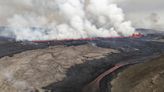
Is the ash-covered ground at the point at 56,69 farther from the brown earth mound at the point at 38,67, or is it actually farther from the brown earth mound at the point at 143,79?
the brown earth mound at the point at 143,79

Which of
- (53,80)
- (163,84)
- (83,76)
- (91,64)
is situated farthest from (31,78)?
(163,84)

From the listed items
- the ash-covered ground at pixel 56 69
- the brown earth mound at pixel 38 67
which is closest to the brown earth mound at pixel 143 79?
the ash-covered ground at pixel 56 69

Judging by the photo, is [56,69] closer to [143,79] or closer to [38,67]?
[38,67]

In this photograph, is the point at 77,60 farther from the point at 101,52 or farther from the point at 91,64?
the point at 101,52

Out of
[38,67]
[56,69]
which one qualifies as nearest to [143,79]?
[56,69]

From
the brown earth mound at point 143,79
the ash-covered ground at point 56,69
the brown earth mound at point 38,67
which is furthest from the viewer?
the brown earth mound at point 38,67

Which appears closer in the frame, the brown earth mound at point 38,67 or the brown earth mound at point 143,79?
the brown earth mound at point 143,79

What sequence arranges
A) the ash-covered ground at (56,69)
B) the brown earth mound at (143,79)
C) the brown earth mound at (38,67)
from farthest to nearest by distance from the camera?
the brown earth mound at (38,67) < the ash-covered ground at (56,69) < the brown earth mound at (143,79)
